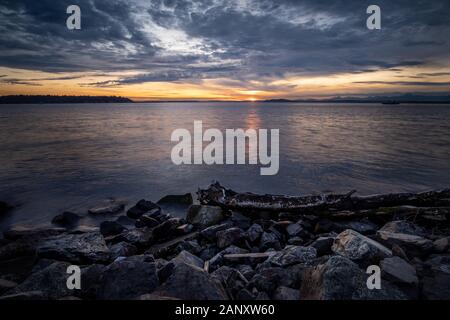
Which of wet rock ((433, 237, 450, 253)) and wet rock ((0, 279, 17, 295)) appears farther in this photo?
wet rock ((433, 237, 450, 253))

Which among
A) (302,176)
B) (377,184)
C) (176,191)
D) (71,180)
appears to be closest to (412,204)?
(377,184)

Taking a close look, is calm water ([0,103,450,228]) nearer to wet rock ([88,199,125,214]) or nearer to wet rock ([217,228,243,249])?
wet rock ([88,199,125,214])

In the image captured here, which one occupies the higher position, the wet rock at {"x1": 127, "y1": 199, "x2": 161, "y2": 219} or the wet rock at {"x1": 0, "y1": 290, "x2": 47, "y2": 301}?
the wet rock at {"x1": 0, "y1": 290, "x2": 47, "y2": 301}

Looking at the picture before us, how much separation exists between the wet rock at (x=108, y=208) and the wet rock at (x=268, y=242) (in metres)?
7.62

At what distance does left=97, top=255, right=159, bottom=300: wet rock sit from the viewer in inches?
157

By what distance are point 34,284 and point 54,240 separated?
8.00ft

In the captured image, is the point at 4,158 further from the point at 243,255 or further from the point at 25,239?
the point at 243,255

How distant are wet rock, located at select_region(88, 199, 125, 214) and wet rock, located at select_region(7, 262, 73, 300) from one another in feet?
23.9

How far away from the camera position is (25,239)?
7.50 metres

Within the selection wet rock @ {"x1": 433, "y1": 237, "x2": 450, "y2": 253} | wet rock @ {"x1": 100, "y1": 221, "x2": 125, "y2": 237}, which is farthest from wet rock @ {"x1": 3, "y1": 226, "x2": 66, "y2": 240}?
wet rock @ {"x1": 433, "y1": 237, "x2": 450, "y2": 253}

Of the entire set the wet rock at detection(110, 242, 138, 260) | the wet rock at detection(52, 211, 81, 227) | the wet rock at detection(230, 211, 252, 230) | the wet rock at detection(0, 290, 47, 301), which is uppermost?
the wet rock at detection(0, 290, 47, 301)

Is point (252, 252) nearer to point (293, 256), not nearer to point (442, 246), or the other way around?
point (293, 256)

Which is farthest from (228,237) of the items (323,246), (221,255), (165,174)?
(165,174)
